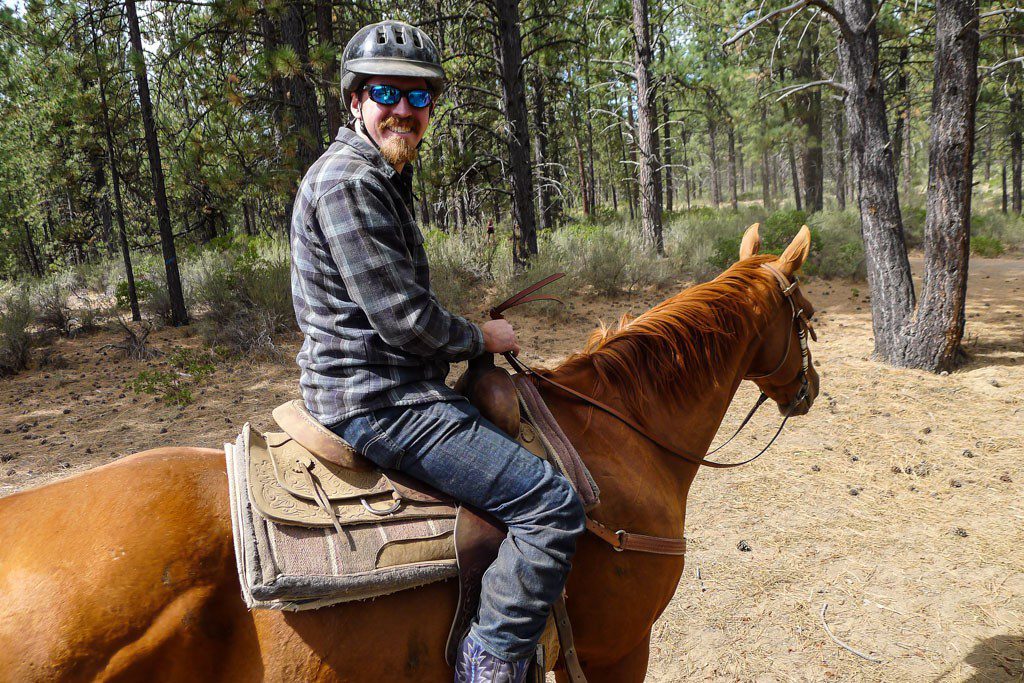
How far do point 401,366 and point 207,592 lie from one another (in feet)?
2.71

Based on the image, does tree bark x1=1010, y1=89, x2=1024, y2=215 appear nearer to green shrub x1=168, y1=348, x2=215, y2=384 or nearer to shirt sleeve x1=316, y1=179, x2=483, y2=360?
green shrub x1=168, y1=348, x2=215, y2=384

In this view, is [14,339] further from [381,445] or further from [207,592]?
[381,445]

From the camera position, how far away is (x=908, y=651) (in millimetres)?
3193

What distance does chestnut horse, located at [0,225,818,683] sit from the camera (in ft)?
4.93

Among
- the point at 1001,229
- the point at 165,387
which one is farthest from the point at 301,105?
the point at 1001,229

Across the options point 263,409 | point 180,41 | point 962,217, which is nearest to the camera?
point 962,217

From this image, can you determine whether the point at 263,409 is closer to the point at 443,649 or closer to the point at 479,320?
the point at 479,320

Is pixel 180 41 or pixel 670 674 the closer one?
pixel 670 674

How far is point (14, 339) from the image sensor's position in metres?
8.91

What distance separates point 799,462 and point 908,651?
2.36 metres

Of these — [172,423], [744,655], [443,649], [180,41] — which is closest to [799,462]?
[744,655]

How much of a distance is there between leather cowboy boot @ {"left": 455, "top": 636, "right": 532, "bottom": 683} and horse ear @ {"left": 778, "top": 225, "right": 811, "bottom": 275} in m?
2.15

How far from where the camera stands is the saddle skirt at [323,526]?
158 centimetres

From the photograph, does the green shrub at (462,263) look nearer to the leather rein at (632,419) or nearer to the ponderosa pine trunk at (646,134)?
the ponderosa pine trunk at (646,134)
